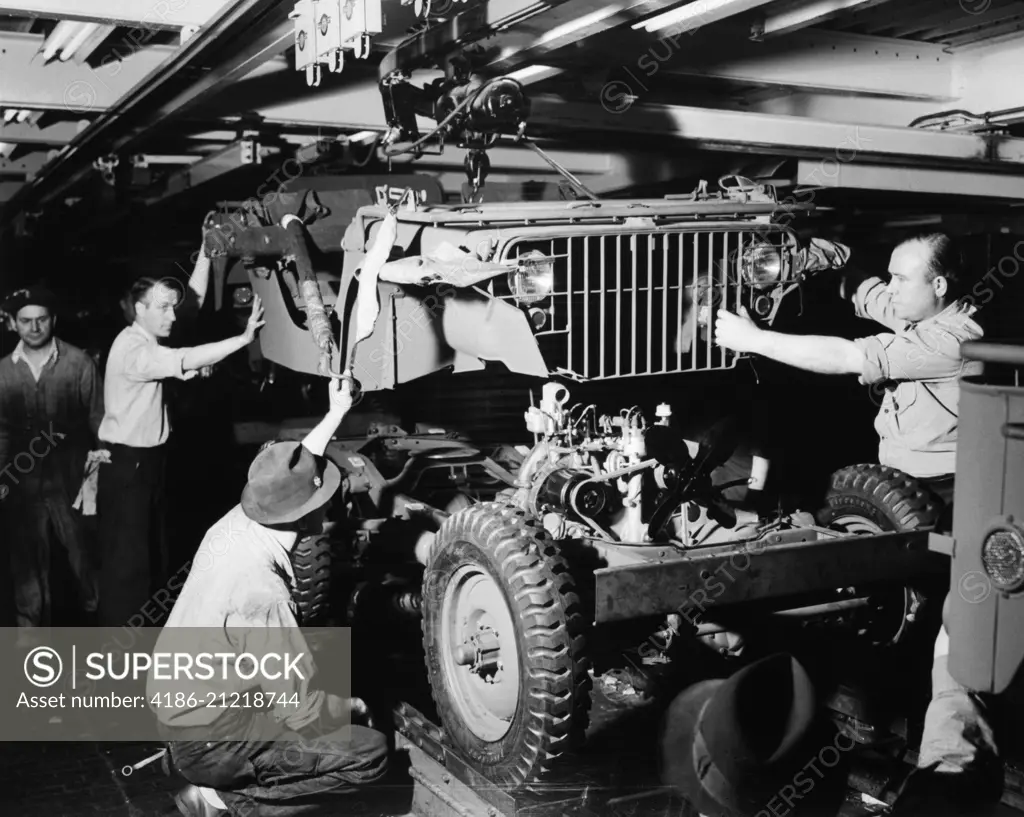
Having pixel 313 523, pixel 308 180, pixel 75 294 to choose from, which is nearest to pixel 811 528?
pixel 313 523

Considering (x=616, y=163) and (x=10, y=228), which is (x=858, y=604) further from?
(x=10, y=228)

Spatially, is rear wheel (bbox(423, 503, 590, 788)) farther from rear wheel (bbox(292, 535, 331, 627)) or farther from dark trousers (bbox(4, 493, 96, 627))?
dark trousers (bbox(4, 493, 96, 627))

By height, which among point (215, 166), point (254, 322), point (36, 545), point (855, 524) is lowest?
point (36, 545)

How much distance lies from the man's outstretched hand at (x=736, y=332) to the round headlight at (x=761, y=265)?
0.59 ft

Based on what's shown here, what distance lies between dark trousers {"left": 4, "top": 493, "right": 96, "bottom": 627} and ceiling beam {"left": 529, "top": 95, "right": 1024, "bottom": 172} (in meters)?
3.83

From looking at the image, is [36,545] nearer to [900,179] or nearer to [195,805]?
[195,805]

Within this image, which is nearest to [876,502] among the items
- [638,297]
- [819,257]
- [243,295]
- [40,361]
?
[819,257]

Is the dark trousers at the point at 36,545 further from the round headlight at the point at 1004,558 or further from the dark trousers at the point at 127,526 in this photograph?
the round headlight at the point at 1004,558

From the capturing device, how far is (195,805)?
4125mm

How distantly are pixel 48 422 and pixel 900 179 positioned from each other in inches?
194

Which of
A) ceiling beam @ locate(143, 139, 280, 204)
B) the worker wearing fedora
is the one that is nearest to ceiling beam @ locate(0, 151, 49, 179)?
ceiling beam @ locate(143, 139, 280, 204)

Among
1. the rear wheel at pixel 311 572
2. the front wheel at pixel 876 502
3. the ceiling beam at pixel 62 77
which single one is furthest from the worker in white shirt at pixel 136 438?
the front wheel at pixel 876 502

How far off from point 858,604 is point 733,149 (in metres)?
2.19

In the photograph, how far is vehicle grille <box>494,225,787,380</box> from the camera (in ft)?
13.6
